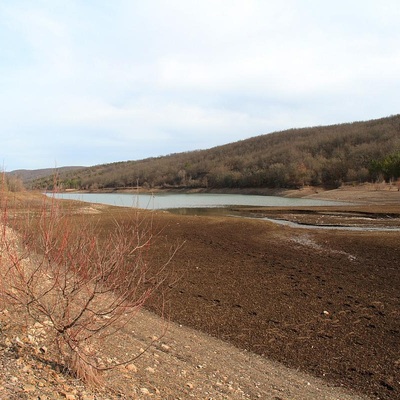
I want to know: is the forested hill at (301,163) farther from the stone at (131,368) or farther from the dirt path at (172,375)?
the stone at (131,368)

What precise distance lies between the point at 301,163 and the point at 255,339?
355 feet

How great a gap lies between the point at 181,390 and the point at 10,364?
93.8 inches

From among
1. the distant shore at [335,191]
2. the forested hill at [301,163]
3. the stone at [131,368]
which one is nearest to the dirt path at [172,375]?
the stone at [131,368]

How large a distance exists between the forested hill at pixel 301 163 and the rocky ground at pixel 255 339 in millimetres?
54155

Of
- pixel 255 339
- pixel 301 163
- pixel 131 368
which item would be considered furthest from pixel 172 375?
pixel 301 163

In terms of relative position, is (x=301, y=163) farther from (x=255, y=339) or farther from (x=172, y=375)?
(x=172, y=375)

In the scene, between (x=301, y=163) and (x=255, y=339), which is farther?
(x=301, y=163)

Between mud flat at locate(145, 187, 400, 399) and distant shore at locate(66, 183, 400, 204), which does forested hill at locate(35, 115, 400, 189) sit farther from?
mud flat at locate(145, 187, 400, 399)

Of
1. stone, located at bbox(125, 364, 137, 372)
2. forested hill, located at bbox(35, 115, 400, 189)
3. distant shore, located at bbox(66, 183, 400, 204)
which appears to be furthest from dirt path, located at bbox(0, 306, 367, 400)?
forested hill, located at bbox(35, 115, 400, 189)

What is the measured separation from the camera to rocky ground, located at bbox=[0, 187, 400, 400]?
5402 millimetres

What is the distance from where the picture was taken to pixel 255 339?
27.8 feet

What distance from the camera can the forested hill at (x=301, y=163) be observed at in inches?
3937

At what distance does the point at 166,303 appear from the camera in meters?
10.6

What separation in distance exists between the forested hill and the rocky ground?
54.2m
